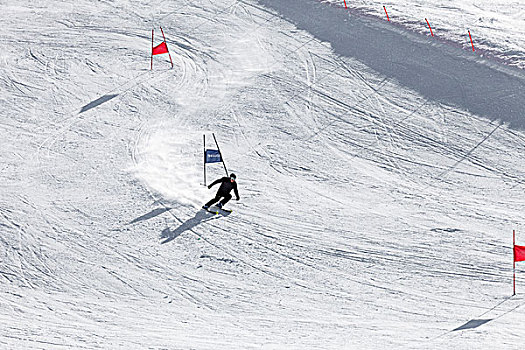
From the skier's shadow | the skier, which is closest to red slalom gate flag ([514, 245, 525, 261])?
the skier

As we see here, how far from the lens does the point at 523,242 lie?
44.0 ft

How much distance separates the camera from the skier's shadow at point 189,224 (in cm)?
1375

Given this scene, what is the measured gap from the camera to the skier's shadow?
13.8m

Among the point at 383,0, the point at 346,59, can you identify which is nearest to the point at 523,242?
the point at 346,59

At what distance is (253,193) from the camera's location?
15.1m

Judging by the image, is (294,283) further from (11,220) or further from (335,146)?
(11,220)

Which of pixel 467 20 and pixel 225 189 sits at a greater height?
pixel 467 20

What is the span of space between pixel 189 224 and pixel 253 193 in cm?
183

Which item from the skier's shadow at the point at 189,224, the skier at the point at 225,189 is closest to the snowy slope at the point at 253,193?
the skier's shadow at the point at 189,224

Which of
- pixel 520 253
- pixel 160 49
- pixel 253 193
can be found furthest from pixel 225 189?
pixel 160 49

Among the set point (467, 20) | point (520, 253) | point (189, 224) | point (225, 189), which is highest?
point (467, 20)

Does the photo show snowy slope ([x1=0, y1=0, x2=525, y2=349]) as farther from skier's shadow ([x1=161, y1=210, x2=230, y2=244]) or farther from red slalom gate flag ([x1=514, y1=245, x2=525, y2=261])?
red slalom gate flag ([x1=514, y1=245, x2=525, y2=261])

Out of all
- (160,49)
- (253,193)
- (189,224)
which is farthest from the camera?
(160,49)

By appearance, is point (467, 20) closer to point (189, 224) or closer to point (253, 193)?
point (253, 193)
